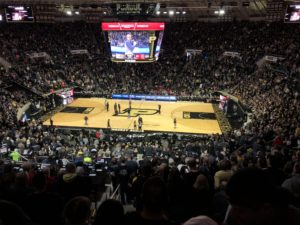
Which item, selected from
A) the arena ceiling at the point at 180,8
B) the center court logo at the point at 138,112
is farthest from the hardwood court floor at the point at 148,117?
the arena ceiling at the point at 180,8

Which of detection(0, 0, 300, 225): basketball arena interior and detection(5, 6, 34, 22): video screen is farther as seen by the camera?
detection(5, 6, 34, 22): video screen

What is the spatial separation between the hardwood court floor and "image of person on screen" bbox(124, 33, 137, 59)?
5.86m

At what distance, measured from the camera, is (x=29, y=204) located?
4.47 metres

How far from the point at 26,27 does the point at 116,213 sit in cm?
4921

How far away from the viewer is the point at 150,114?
3350cm

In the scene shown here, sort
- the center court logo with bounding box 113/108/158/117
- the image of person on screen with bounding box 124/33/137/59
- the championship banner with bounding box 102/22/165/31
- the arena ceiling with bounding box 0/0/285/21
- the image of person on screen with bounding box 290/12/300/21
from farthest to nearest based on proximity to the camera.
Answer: the image of person on screen with bounding box 124/33/137/59 < the championship banner with bounding box 102/22/165/31 < the arena ceiling with bounding box 0/0/285/21 < the center court logo with bounding box 113/108/158/117 < the image of person on screen with bounding box 290/12/300/21

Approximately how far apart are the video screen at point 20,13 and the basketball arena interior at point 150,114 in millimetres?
183

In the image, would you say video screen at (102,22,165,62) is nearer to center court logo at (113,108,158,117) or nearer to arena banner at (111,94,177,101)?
arena banner at (111,94,177,101)

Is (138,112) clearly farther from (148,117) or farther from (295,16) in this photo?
(295,16)

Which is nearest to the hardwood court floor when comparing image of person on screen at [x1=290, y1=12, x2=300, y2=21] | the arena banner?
the arena banner

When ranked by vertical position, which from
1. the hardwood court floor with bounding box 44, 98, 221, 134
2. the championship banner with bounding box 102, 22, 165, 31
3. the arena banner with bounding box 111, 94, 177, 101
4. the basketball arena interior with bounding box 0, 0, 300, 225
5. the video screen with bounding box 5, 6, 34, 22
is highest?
the video screen with bounding box 5, 6, 34, 22

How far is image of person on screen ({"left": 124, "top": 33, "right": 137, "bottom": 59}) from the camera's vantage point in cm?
3634

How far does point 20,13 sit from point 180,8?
2189 centimetres

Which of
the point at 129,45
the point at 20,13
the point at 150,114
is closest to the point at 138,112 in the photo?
the point at 150,114
